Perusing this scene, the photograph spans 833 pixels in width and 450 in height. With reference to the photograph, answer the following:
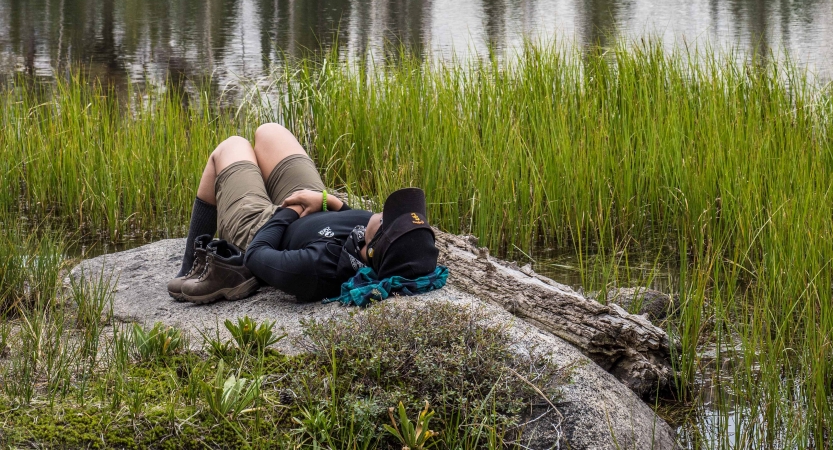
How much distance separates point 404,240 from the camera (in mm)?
3410

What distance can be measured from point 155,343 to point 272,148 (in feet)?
4.83

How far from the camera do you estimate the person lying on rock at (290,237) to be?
3449mm

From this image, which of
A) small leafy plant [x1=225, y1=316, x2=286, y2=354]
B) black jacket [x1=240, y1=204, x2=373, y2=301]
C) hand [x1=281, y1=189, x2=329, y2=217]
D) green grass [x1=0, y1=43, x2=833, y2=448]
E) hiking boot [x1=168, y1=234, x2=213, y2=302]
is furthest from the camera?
green grass [x1=0, y1=43, x2=833, y2=448]

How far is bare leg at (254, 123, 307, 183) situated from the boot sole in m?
0.75

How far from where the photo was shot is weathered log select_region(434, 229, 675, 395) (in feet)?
11.0

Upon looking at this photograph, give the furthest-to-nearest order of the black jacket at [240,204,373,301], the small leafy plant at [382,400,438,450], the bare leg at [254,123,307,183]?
the bare leg at [254,123,307,183]
the black jacket at [240,204,373,301]
the small leafy plant at [382,400,438,450]

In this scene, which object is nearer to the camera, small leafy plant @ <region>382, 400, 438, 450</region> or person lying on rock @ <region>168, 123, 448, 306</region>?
small leafy plant @ <region>382, 400, 438, 450</region>

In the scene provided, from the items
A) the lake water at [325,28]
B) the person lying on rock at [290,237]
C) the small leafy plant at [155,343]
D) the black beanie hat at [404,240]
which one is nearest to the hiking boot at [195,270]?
the person lying on rock at [290,237]

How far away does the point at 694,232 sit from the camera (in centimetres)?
485

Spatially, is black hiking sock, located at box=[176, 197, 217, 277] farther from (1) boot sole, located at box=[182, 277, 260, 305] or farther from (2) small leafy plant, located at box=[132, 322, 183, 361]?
(2) small leafy plant, located at box=[132, 322, 183, 361]

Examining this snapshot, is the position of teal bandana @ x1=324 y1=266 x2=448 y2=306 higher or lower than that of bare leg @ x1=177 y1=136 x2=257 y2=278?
lower

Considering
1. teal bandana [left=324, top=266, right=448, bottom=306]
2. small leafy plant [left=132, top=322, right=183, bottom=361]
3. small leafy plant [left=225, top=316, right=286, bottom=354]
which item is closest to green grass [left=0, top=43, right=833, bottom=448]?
teal bandana [left=324, top=266, right=448, bottom=306]

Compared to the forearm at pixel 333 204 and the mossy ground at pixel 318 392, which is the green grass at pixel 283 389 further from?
the forearm at pixel 333 204

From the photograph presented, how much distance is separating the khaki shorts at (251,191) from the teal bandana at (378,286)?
686mm
